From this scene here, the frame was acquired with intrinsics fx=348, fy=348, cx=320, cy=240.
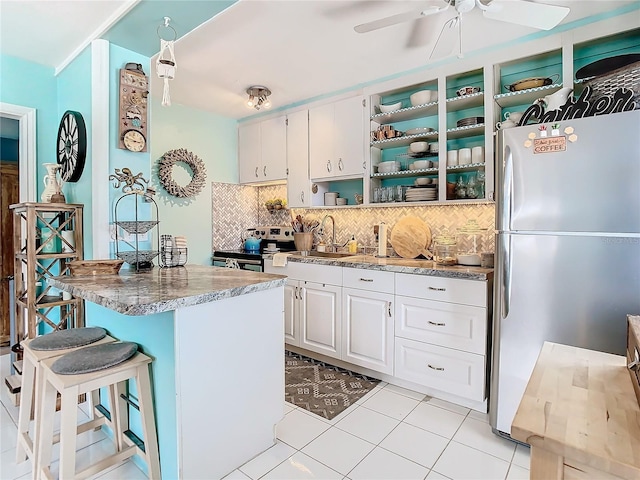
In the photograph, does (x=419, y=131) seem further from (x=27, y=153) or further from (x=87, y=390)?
(x=27, y=153)

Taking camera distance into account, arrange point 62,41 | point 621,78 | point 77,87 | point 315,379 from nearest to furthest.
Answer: point 621,78 < point 62,41 < point 77,87 < point 315,379

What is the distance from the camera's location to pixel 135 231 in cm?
216

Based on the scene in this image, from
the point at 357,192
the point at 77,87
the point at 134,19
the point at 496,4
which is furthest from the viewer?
the point at 357,192

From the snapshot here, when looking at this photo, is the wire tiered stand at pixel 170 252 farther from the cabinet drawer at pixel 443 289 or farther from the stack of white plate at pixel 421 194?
the stack of white plate at pixel 421 194

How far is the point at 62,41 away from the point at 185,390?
2.47 meters

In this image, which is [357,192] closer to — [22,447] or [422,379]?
[422,379]

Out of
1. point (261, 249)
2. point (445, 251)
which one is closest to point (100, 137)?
point (261, 249)

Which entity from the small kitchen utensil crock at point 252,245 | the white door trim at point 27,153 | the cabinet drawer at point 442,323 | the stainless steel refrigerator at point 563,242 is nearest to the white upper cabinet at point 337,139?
the small kitchen utensil crock at point 252,245

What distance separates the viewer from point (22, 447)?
5.97 ft

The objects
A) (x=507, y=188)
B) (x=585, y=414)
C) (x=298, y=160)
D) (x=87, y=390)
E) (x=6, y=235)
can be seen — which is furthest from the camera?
(x=298, y=160)

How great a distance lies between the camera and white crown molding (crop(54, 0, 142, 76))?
6.47ft

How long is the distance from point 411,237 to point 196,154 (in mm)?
2545

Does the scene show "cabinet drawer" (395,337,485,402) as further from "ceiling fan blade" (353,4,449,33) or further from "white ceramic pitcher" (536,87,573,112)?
"ceiling fan blade" (353,4,449,33)

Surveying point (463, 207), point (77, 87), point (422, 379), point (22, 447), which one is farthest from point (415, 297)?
point (77, 87)
